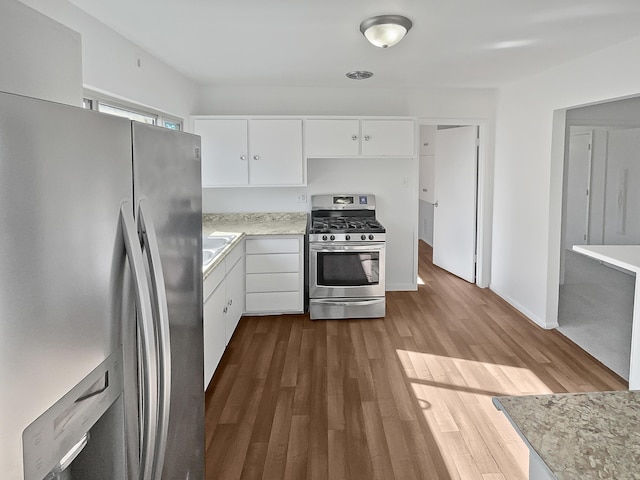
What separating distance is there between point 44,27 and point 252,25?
82.0 inches

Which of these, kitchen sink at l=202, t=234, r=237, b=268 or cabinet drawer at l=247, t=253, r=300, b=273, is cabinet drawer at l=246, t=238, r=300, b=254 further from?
kitchen sink at l=202, t=234, r=237, b=268

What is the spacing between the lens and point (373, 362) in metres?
3.63

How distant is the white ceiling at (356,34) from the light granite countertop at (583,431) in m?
2.03

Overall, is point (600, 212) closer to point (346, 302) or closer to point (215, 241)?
point (346, 302)

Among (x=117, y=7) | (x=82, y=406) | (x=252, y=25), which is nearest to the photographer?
(x=82, y=406)

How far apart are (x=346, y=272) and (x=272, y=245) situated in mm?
777

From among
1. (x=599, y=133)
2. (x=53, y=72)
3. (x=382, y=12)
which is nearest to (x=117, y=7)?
(x=382, y=12)

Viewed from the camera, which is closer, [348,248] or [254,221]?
[348,248]

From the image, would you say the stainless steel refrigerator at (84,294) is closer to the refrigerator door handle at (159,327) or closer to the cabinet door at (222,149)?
the refrigerator door handle at (159,327)

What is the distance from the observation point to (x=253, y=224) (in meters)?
5.11

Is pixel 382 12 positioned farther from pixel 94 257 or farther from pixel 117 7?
pixel 94 257

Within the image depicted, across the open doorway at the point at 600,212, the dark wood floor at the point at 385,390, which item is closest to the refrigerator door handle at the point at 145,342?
the dark wood floor at the point at 385,390

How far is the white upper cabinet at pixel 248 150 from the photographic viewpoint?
4.80 metres

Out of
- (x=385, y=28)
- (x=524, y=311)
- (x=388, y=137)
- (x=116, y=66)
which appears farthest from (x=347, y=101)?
(x=524, y=311)
